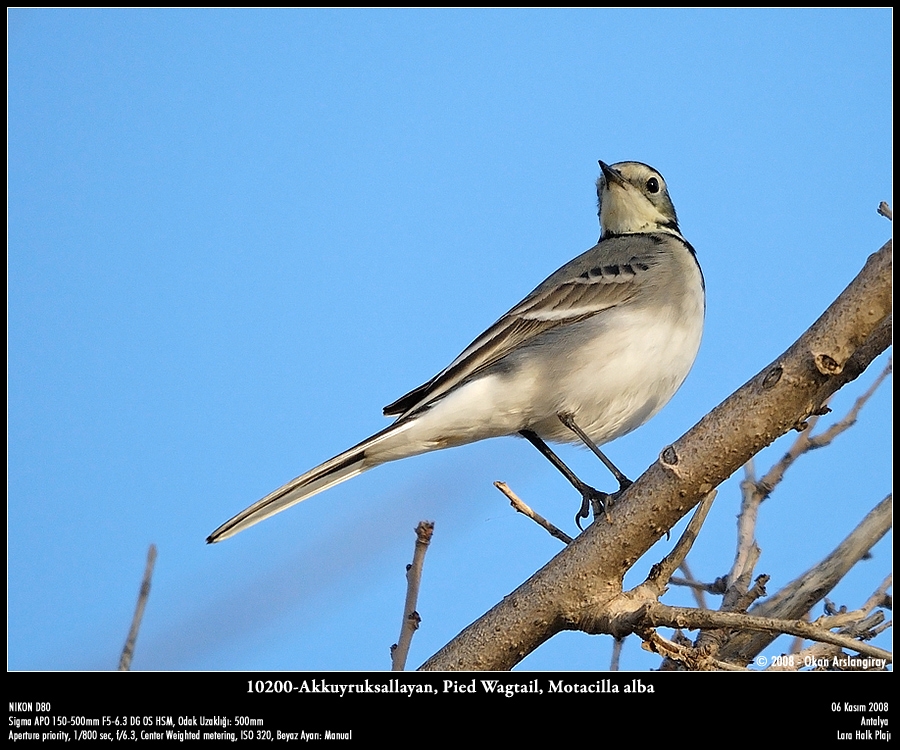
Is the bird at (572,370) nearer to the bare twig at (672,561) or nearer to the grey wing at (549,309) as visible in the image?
the grey wing at (549,309)

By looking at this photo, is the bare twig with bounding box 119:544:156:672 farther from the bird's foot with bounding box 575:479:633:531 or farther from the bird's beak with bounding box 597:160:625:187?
the bird's beak with bounding box 597:160:625:187

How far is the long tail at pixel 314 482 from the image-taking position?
20.4ft

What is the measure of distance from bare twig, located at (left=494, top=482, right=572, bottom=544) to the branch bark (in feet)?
0.59

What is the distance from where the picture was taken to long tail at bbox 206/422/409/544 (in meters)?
6.21

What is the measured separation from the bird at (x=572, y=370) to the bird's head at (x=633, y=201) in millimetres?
1635

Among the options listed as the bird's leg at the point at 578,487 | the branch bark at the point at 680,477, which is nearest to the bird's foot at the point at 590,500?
the bird's leg at the point at 578,487

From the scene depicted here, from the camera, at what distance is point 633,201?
33.9 feet

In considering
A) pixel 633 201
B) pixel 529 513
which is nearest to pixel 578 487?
pixel 529 513

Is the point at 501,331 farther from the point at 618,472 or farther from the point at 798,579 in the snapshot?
the point at 798,579

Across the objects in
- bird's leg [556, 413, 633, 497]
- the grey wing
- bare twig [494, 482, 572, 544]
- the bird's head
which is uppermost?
the bird's head

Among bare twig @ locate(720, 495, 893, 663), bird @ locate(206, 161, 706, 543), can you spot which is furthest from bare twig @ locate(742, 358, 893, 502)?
bird @ locate(206, 161, 706, 543)

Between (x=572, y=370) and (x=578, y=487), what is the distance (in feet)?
2.99

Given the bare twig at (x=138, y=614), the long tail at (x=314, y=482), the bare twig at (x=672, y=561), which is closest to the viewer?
the bare twig at (x=138, y=614)
